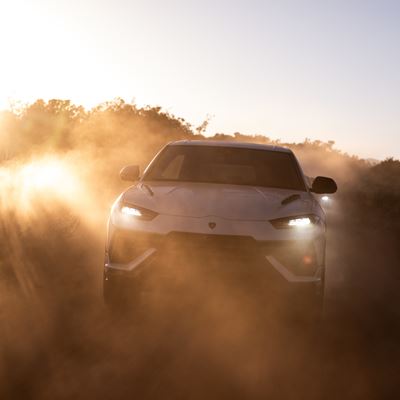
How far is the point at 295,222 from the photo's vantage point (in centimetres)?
587

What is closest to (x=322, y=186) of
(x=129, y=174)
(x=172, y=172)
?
(x=129, y=174)

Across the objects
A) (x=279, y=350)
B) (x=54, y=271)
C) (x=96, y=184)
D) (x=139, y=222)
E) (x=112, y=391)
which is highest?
(x=139, y=222)

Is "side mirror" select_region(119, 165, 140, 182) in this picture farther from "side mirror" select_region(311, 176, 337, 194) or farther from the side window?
"side mirror" select_region(311, 176, 337, 194)

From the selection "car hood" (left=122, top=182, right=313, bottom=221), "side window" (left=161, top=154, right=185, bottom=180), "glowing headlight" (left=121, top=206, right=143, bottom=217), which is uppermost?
"car hood" (left=122, top=182, right=313, bottom=221)

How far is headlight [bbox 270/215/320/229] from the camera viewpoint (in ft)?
18.9

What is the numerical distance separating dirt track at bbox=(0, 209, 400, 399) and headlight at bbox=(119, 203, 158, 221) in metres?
0.82

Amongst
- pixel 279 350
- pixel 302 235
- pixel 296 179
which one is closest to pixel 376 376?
pixel 279 350

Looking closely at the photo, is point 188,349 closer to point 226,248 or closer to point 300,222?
point 226,248

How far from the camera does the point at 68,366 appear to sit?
189 inches

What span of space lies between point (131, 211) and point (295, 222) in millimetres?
1335

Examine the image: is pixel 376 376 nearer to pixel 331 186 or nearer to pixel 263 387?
pixel 263 387

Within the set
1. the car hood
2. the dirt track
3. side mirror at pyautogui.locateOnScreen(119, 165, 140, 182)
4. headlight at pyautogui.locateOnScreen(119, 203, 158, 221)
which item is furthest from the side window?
the dirt track

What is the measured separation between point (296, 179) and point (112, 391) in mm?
3641

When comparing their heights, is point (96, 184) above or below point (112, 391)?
below
